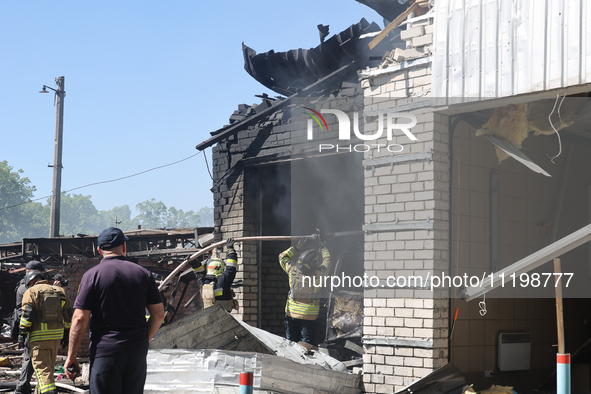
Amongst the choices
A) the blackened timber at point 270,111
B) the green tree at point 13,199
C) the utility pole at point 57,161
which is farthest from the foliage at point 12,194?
the blackened timber at point 270,111

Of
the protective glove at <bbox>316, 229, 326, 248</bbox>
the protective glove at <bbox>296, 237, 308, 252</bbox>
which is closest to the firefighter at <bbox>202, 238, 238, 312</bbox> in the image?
the protective glove at <bbox>296, 237, 308, 252</bbox>

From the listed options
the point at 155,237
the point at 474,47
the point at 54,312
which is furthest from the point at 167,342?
the point at 155,237

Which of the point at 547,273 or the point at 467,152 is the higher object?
the point at 467,152

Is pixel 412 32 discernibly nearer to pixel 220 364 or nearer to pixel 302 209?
pixel 220 364

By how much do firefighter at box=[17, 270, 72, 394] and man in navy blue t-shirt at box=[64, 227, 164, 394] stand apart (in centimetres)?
383

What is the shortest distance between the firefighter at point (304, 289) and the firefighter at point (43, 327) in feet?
10.6

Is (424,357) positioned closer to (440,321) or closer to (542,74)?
(440,321)

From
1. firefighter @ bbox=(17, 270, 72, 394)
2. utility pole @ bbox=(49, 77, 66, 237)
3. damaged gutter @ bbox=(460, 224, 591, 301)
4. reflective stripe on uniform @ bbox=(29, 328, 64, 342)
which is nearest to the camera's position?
damaged gutter @ bbox=(460, 224, 591, 301)

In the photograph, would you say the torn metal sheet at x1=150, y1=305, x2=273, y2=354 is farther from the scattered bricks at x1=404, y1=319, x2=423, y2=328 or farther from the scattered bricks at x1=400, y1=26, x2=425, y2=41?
the scattered bricks at x1=400, y1=26, x2=425, y2=41

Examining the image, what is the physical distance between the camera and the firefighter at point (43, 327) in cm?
838

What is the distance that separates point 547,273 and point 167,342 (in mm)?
4973

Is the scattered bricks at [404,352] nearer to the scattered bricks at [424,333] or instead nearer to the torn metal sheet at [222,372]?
the scattered bricks at [424,333]

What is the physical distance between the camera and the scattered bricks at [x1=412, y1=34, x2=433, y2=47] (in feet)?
23.1

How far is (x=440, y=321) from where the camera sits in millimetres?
6895
